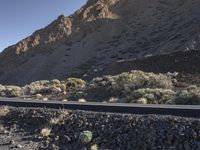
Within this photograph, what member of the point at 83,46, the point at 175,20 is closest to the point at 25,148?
the point at 175,20

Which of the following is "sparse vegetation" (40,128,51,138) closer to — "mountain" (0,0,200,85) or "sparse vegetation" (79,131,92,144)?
"sparse vegetation" (79,131,92,144)

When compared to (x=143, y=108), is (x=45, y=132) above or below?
below

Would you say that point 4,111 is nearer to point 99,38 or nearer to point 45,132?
point 45,132

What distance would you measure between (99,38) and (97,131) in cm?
6563

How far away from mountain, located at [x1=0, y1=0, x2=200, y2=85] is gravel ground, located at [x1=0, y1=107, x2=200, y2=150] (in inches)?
1511

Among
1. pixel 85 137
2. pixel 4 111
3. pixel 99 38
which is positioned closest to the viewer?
pixel 85 137

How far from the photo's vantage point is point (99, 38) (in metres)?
79.9

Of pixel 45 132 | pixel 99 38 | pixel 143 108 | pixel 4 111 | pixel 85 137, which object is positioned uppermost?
pixel 99 38

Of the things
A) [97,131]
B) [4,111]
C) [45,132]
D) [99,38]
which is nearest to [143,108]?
[97,131]

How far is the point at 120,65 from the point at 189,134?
133 feet

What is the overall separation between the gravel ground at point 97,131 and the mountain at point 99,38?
3839 cm

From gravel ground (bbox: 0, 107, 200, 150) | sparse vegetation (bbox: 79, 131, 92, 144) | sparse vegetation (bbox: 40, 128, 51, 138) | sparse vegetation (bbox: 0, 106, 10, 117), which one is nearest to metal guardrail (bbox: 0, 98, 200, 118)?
gravel ground (bbox: 0, 107, 200, 150)

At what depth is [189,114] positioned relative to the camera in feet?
46.1

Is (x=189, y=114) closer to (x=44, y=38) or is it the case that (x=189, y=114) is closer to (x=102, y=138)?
(x=102, y=138)
